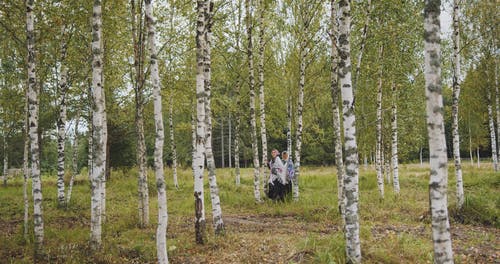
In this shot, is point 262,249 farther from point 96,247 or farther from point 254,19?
point 254,19

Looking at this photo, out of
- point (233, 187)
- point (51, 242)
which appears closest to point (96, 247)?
point (51, 242)

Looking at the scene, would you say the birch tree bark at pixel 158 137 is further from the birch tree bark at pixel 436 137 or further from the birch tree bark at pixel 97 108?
the birch tree bark at pixel 436 137

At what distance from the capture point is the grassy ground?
743 centimetres

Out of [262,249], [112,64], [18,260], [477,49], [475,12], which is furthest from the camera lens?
[477,49]

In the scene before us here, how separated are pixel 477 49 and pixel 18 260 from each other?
25489 mm

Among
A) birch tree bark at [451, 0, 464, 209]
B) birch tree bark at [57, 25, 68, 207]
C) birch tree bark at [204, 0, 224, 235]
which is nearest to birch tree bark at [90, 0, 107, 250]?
birch tree bark at [204, 0, 224, 235]

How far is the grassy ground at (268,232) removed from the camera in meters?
7.43

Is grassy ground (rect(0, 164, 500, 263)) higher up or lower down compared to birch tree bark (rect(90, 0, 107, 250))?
lower down

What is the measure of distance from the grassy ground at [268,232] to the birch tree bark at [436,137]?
2329 mm

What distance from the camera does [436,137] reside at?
4.43 metres

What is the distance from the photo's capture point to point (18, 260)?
7.35 meters

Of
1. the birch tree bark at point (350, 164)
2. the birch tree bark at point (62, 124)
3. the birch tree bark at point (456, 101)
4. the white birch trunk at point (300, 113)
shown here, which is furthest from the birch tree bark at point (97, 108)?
the birch tree bark at point (456, 101)

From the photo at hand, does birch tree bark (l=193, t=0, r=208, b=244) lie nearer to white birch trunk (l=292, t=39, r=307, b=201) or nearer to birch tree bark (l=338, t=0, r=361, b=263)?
birch tree bark (l=338, t=0, r=361, b=263)

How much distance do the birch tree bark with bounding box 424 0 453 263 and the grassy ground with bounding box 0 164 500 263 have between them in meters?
2.33
